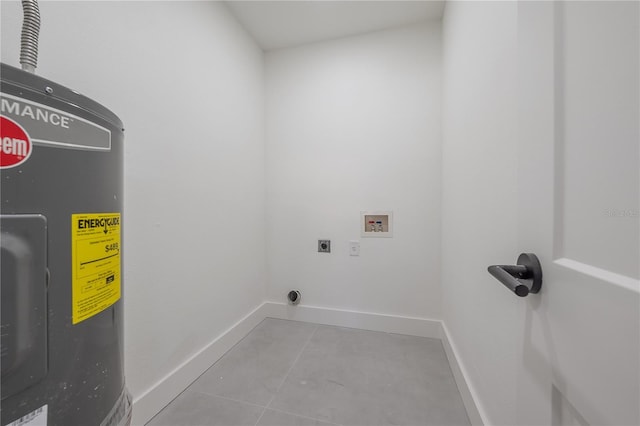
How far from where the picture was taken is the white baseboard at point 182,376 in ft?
3.22

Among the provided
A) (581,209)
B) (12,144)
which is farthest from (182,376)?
(581,209)

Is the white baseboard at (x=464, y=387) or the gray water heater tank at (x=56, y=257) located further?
the white baseboard at (x=464, y=387)

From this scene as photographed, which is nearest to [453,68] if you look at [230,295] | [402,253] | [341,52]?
[341,52]

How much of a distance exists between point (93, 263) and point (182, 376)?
108 cm

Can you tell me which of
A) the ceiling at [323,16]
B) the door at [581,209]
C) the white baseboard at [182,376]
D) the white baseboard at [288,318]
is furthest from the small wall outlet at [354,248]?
the ceiling at [323,16]

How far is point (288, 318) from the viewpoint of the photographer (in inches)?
77.2

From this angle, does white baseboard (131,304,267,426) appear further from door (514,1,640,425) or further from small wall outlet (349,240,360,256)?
door (514,1,640,425)

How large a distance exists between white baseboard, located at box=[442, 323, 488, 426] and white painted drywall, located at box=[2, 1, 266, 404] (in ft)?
4.51

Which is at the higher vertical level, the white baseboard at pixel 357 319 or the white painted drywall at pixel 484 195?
the white painted drywall at pixel 484 195

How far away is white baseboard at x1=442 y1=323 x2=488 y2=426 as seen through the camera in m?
0.92

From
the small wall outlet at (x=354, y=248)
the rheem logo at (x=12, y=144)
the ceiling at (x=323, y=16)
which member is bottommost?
the small wall outlet at (x=354, y=248)

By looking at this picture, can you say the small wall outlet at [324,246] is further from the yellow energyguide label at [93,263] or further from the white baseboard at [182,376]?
the yellow energyguide label at [93,263]

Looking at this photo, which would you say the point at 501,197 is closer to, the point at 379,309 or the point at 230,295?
the point at 379,309

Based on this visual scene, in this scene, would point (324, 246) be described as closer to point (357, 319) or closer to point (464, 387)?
point (357, 319)
